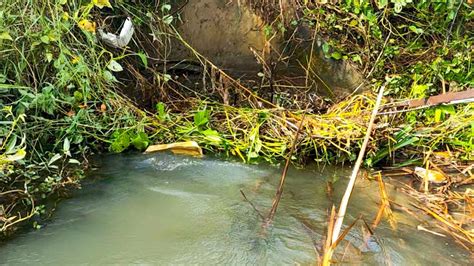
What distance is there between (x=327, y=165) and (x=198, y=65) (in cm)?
111

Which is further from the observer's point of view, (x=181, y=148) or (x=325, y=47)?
(x=325, y=47)

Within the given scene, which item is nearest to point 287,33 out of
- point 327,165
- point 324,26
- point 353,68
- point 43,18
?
point 324,26

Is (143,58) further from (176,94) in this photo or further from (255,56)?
(255,56)

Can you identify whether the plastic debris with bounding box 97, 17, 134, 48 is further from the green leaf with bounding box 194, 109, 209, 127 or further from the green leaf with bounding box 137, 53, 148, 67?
the green leaf with bounding box 194, 109, 209, 127

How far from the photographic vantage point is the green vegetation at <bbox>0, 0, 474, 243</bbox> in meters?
2.24

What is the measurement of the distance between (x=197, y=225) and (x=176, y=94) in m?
1.30

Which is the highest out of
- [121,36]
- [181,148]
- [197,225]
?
[121,36]

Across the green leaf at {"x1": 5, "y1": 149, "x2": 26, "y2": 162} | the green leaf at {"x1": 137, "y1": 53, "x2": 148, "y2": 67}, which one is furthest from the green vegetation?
the green leaf at {"x1": 137, "y1": 53, "x2": 148, "y2": 67}

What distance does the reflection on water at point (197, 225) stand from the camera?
170cm

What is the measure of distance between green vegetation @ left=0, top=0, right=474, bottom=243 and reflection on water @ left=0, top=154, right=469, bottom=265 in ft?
0.54

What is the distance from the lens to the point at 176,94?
3012 millimetres

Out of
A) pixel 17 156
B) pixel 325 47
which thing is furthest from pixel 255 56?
pixel 17 156

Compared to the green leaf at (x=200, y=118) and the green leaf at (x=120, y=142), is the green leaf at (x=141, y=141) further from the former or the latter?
the green leaf at (x=200, y=118)

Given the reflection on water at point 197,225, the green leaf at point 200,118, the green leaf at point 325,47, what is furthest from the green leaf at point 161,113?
the green leaf at point 325,47
